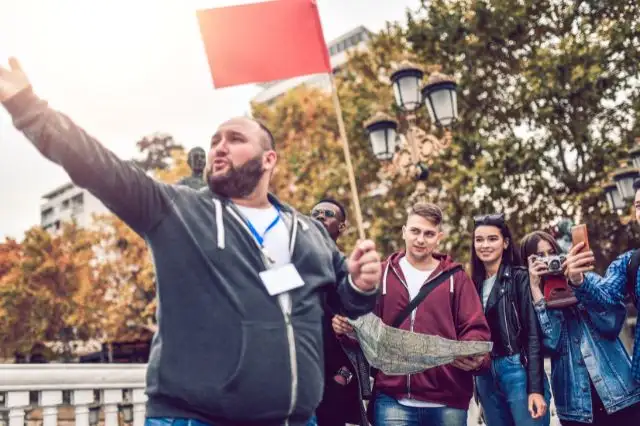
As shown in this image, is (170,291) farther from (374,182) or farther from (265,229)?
(374,182)

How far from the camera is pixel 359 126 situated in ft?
55.0

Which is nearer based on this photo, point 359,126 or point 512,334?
point 512,334

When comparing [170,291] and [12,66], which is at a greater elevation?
[12,66]

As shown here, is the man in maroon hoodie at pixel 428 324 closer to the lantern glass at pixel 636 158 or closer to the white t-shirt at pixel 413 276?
the white t-shirt at pixel 413 276

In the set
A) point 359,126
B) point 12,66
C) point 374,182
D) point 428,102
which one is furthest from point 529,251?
point 374,182

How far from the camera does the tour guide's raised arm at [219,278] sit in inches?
78.0

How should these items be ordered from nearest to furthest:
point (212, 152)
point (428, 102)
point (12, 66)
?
1. point (12, 66)
2. point (212, 152)
3. point (428, 102)

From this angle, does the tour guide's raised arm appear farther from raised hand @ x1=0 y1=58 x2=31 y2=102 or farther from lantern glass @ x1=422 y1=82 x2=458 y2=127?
lantern glass @ x1=422 y1=82 x2=458 y2=127

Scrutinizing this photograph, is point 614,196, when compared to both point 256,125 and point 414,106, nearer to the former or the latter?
point 414,106

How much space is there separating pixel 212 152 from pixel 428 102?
642 cm

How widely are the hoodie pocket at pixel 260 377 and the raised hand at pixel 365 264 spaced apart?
1.25 feet

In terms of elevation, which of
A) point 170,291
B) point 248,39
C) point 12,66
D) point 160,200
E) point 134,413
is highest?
point 248,39

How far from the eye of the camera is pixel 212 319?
2.17m

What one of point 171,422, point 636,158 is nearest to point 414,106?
point 636,158
